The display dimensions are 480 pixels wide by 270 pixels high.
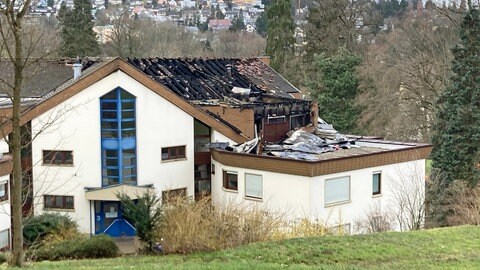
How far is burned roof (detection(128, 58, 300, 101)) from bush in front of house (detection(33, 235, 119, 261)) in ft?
49.2

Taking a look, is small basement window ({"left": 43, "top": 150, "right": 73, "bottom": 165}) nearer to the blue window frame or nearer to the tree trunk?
the blue window frame

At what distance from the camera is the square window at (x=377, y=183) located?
29484mm

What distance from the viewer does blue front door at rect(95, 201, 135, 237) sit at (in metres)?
31.4

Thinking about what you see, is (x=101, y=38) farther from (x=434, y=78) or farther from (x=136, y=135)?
(x=136, y=135)

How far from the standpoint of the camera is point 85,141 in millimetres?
31203

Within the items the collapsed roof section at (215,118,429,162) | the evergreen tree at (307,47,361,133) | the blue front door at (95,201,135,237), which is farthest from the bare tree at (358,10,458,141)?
the blue front door at (95,201,135,237)

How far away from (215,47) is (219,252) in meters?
72.5

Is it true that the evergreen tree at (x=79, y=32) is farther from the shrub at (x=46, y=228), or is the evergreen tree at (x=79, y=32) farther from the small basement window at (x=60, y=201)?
the shrub at (x=46, y=228)

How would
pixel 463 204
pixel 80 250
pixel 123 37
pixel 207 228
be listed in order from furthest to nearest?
pixel 123 37 → pixel 463 204 → pixel 80 250 → pixel 207 228

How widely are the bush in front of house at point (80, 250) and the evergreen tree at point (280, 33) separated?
4680 centimetres

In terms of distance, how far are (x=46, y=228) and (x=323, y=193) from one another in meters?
10.3

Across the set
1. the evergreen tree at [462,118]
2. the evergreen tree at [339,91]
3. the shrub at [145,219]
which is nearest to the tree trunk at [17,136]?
the shrub at [145,219]

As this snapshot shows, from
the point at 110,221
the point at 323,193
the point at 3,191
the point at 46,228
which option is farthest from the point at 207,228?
the point at 110,221

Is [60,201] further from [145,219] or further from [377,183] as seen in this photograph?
[377,183]
